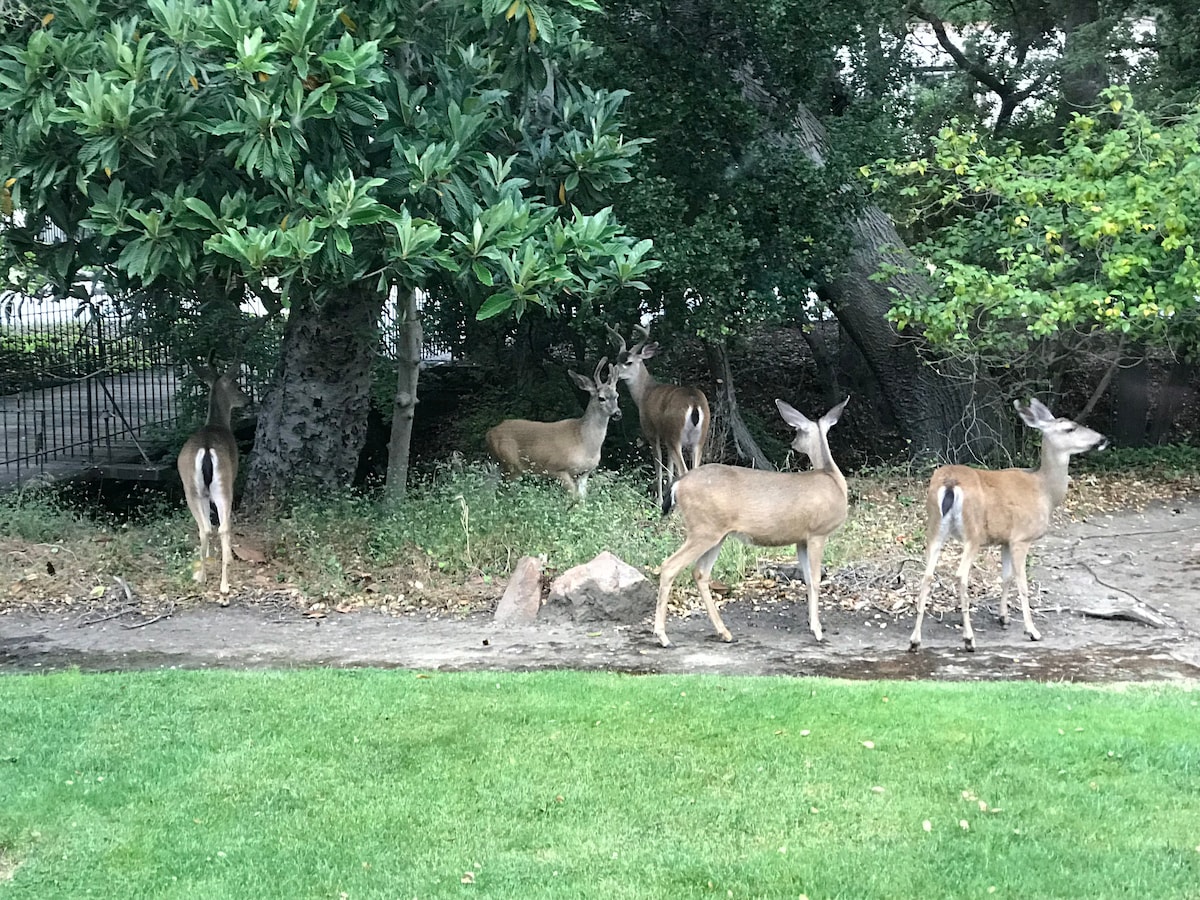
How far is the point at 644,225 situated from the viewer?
37.9 ft

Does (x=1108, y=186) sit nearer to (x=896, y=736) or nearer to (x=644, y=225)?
(x=644, y=225)

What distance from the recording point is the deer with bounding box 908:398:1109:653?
28.0 ft

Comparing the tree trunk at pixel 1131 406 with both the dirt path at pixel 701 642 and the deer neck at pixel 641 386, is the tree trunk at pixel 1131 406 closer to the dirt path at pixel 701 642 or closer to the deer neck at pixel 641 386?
the deer neck at pixel 641 386

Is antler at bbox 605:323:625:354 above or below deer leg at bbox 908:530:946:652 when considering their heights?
above

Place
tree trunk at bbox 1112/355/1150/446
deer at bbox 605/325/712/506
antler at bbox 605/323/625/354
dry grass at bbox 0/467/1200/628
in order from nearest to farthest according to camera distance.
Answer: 1. dry grass at bbox 0/467/1200/628
2. antler at bbox 605/323/625/354
3. deer at bbox 605/325/712/506
4. tree trunk at bbox 1112/355/1150/446

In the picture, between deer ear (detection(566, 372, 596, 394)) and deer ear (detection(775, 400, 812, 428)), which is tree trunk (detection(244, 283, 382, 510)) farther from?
deer ear (detection(775, 400, 812, 428))

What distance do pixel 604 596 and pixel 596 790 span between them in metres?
3.75

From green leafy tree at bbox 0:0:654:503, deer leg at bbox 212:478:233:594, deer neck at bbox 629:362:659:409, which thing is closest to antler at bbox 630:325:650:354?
deer neck at bbox 629:362:659:409

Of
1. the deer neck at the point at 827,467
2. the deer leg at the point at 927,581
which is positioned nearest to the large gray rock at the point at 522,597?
the deer neck at the point at 827,467

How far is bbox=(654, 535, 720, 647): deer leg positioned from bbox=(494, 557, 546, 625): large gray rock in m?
0.92

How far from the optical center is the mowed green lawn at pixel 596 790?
454cm

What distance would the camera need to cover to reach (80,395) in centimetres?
1727

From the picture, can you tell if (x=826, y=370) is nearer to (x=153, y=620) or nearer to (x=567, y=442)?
(x=567, y=442)

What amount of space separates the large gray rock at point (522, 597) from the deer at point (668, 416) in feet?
12.3
